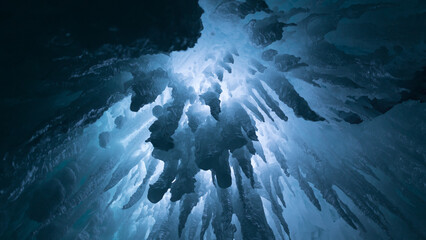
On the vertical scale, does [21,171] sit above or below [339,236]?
above

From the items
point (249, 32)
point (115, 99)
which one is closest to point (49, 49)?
point (115, 99)

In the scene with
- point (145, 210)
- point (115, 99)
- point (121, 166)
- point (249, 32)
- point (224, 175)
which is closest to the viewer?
point (224, 175)

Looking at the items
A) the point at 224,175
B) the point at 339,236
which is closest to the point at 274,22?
the point at 224,175

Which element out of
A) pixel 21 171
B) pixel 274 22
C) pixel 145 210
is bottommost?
pixel 145 210

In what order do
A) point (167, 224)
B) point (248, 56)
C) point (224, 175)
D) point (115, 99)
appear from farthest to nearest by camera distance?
point (167, 224) → point (248, 56) → point (115, 99) → point (224, 175)

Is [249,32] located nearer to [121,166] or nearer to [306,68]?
[306,68]

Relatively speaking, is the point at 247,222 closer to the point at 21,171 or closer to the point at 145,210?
the point at 21,171

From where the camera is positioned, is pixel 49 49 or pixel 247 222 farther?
pixel 247 222
